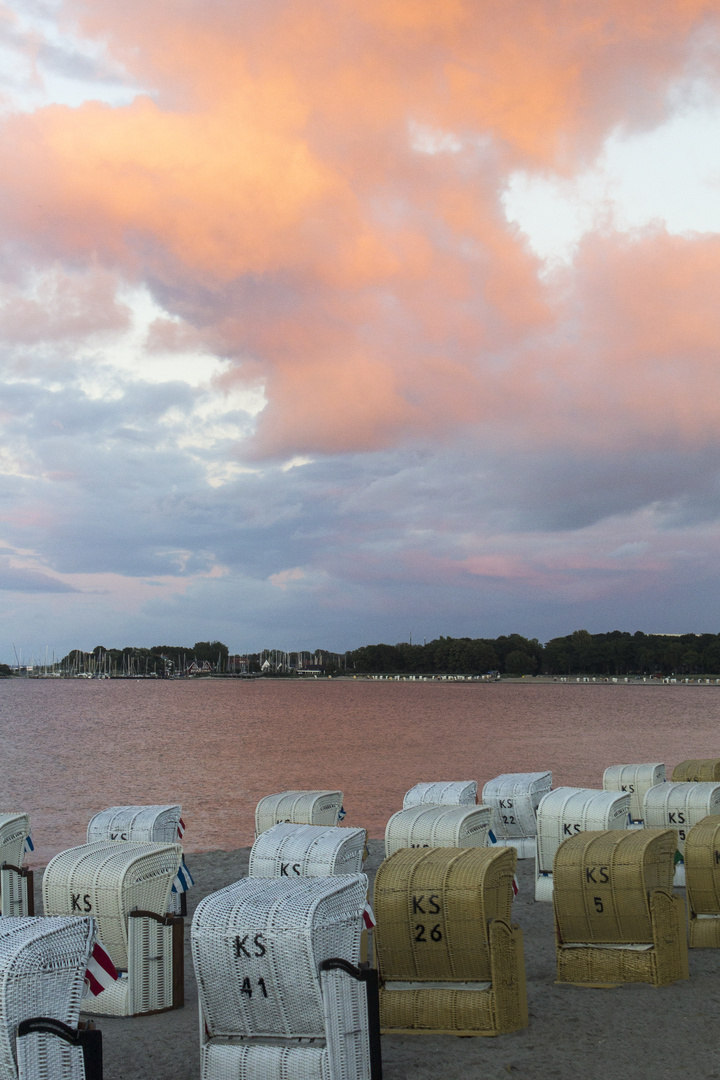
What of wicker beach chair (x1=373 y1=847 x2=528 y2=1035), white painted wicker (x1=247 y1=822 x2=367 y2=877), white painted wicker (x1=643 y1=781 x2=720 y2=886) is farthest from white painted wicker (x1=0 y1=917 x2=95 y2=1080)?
white painted wicker (x1=643 y1=781 x2=720 y2=886)

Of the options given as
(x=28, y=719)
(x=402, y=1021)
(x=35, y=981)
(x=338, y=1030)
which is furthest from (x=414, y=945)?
(x=28, y=719)

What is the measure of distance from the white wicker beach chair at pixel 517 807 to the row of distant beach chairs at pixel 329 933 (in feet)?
9.63

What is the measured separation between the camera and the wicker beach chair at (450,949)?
27.6 feet

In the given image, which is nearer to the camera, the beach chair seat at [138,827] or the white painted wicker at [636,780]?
the beach chair seat at [138,827]

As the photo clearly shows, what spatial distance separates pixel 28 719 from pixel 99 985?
4270 inches

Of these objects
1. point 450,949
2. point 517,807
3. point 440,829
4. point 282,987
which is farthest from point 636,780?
point 282,987

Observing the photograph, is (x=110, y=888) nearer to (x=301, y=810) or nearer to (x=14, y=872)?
(x=14, y=872)

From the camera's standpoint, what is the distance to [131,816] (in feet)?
44.4

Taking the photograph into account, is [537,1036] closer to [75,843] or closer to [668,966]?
[668,966]

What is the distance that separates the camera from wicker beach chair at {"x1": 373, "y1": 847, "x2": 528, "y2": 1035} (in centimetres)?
841

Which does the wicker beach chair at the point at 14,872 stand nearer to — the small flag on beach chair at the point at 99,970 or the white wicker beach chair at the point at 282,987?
the white wicker beach chair at the point at 282,987

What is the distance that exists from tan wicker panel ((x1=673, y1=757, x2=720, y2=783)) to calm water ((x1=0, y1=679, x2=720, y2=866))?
349 inches

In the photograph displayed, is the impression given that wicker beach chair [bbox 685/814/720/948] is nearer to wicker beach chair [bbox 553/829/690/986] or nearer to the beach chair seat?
wicker beach chair [bbox 553/829/690/986]

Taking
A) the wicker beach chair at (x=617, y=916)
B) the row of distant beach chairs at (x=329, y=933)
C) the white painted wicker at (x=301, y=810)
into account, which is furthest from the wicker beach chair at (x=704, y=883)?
the white painted wicker at (x=301, y=810)
